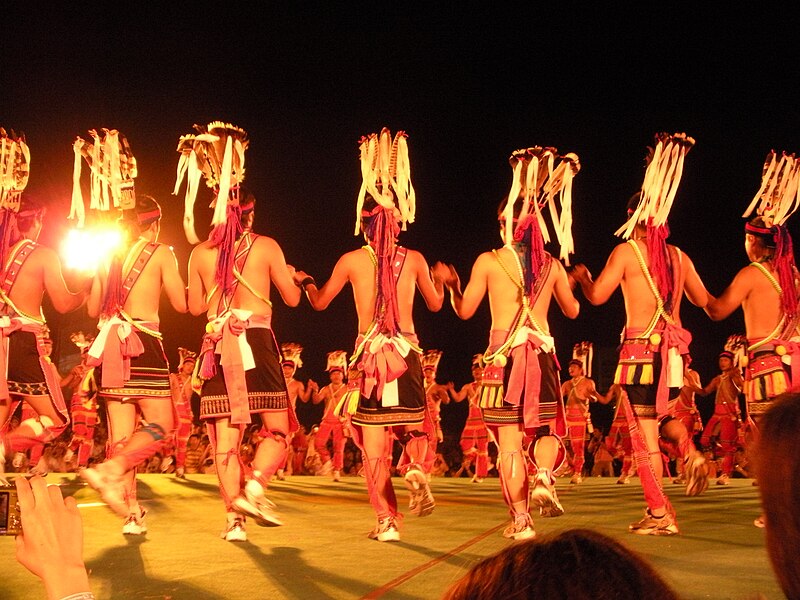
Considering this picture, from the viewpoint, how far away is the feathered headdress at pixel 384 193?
565cm

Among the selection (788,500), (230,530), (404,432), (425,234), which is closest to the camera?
(788,500)

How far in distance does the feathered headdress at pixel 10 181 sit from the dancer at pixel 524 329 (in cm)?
261

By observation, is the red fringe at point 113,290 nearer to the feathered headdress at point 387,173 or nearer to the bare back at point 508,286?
the feathered headdress at point 387,173

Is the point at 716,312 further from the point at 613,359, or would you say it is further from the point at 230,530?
the point at 613,359

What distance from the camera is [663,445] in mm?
5758

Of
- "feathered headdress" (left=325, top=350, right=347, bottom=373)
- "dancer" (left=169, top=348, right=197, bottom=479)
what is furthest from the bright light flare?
"feathered headdress" (left=325, top=350, right=347, bottom=373)

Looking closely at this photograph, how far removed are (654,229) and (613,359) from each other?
10.5 meters

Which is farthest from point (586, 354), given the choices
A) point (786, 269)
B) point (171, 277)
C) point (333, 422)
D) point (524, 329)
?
point (171, 277)

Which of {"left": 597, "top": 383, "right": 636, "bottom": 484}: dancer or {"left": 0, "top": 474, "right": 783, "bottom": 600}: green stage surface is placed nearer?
{"left": 0, "top": 474, "right": 783, "bottom": 600}: green stage surface

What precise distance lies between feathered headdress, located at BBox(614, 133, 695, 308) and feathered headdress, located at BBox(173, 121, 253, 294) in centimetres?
239

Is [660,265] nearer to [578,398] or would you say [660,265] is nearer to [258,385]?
[258,385]

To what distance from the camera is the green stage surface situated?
3.93 m

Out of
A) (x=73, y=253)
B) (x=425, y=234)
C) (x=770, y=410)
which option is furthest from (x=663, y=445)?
(x=425, y=234)

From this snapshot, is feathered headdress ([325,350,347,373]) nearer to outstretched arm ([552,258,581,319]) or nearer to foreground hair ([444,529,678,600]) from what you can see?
outstretched arm ([552,258,581,319])
